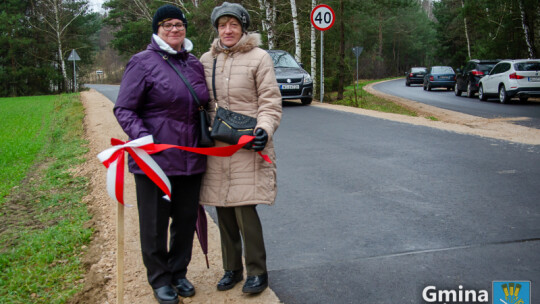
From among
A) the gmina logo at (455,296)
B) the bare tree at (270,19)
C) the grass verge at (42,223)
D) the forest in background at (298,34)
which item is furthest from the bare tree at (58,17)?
the gmina logo at (455,296)

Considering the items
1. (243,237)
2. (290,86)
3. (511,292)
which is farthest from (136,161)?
(290,86)

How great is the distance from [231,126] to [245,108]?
6.9 inches

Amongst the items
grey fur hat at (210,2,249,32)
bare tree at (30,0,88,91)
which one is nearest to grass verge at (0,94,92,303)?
grey fur hat at (210,2,249,32)

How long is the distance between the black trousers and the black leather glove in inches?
20.1

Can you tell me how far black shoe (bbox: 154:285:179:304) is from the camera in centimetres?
327

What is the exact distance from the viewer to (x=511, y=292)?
10.9 ft

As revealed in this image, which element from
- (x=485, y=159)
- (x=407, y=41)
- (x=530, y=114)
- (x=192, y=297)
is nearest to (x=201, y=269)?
(x=192, y=297)

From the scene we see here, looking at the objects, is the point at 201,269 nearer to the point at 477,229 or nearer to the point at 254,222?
the point at 254,222

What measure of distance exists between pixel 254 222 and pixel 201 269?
80cm

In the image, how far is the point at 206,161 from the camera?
3.38 meters

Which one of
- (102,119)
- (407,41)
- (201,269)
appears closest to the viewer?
(201,269)

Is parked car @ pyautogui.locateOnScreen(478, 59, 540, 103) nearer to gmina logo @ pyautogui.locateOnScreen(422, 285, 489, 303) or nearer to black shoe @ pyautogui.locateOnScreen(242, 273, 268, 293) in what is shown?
gmina logo @ pyautogui.locateOnScreen(422, 285, 489, 303)

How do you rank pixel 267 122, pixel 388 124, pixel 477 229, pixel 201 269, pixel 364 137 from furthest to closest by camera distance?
pixel 388 124 < pixel 364 137 < pixel 477 229 < pixel 201 269 < pixel 267 122

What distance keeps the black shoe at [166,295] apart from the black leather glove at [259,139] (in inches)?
43.5
